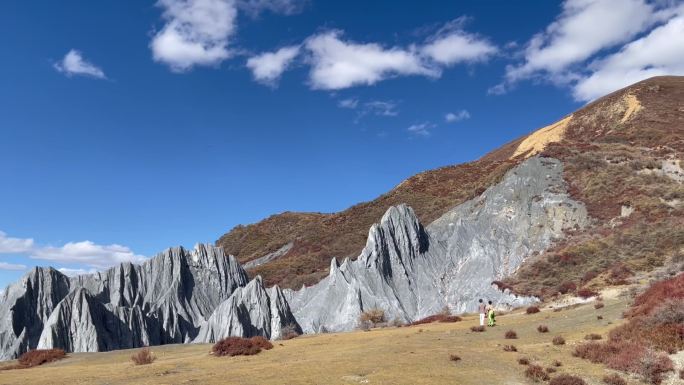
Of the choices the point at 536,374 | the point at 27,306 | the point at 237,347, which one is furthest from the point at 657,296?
the point at 27,306

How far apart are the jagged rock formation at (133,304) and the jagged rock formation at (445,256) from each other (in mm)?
7568

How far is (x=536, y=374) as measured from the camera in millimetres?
17859

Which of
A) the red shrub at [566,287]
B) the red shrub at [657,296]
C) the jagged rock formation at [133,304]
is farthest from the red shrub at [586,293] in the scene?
the jagged rock formation at [133,304]

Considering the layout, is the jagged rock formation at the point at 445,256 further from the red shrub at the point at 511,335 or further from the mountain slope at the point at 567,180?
the red shrub at the point at 511,335

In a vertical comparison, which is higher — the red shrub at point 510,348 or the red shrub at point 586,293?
the red shrub at point 586,293

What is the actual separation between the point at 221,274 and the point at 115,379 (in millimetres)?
43325

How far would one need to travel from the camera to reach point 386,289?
184ft

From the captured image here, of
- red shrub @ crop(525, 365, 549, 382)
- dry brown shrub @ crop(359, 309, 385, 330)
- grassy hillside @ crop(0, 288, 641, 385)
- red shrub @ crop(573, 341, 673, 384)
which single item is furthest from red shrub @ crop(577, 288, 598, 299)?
red shrub @ crop(525, 365, 549, 382)

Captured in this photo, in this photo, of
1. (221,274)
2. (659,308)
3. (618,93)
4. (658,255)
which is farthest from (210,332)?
(618,93)

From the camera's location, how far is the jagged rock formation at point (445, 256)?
54.1 m

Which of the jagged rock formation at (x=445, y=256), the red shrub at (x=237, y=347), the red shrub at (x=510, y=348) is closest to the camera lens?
the red shrub at (x=510, y=348)

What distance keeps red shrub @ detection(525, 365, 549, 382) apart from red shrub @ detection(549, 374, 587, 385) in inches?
21.2

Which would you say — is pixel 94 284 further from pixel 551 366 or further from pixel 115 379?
pixel 551 366

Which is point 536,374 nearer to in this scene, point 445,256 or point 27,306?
point 445,256
